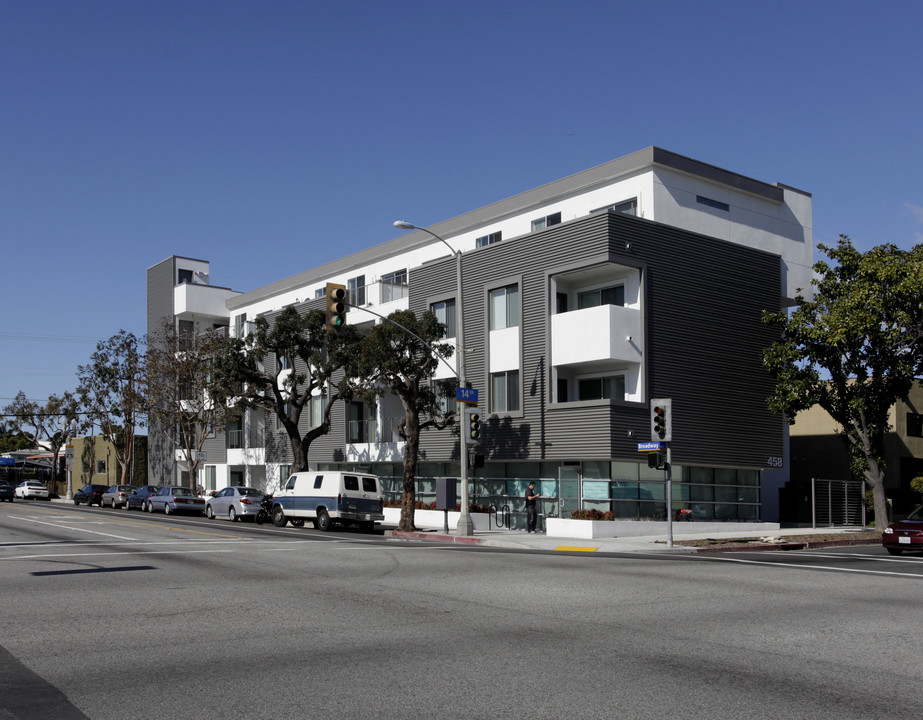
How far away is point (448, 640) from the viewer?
9.94 m

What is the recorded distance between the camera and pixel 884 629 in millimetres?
11047

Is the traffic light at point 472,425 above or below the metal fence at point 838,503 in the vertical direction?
above

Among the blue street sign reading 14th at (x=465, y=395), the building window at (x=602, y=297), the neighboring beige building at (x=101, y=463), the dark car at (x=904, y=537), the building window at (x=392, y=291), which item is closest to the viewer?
the dark car at (x=904, y=537)

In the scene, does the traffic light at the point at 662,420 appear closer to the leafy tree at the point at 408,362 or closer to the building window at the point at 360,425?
the leafy tree at the point at 408,362

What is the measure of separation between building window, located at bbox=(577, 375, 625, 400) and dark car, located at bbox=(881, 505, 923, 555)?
11.3m

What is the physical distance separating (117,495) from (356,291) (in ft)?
64.0

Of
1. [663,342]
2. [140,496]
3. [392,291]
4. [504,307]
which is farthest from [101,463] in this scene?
[663,342]

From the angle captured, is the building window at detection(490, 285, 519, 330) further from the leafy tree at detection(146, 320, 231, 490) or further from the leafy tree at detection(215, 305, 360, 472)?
the leafy tree at detection(146, 320, 231, 490)

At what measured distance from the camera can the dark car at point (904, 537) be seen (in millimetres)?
24344

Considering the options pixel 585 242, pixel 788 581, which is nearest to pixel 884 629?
pixel 788 581

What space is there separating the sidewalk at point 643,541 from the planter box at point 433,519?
2235 millimetres

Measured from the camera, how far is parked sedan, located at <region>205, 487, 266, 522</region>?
40.2m

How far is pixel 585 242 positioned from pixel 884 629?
24.2m

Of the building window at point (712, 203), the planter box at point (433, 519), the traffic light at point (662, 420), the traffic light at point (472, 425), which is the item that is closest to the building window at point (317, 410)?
the planter box at point (433, 519)
